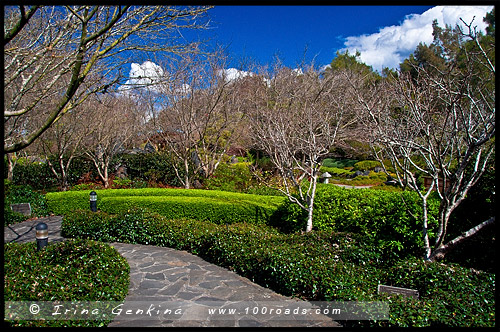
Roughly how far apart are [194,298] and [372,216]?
3478mm

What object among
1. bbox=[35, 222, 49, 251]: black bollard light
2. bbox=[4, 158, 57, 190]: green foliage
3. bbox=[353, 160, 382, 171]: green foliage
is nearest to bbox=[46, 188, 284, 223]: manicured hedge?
bbox=[35, 222, 49, 251]: black bollard light

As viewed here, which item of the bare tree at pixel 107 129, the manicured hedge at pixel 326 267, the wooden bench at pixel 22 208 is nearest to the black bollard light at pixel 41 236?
the manicured hedge at pixel 326 267

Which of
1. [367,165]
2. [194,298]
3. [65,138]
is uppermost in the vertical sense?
[65,138]

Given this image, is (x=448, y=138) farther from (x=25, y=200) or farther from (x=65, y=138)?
(x=65, y=138)

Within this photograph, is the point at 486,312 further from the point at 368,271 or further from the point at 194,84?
the point at 194,84

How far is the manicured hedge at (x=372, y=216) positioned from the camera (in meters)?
5.17

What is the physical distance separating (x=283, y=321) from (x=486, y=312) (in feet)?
6.80

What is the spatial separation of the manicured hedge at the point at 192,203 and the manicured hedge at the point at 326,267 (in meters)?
0.89

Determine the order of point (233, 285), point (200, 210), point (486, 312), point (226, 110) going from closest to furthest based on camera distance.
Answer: point (486, 312), point (233, 285), point (200, 210), point (226, 110)

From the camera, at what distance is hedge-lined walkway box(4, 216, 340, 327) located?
12.4 feet

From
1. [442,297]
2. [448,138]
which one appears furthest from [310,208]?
[442,297]

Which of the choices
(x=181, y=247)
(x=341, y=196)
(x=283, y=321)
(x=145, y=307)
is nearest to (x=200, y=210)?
(x=181, y=247)

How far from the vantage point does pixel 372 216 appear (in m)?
6.03
